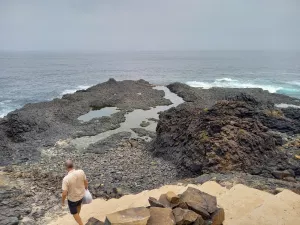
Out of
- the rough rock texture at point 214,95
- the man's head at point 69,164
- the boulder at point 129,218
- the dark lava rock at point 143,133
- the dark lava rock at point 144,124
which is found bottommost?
the dark lava rock at point 143,133

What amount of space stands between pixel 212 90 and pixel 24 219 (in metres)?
45.2

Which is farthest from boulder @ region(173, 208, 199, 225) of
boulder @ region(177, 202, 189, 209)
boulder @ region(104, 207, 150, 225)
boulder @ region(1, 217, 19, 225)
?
boulder @ region(1, 217, 19, 225)

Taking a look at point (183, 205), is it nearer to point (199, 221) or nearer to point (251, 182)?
point (199, 221)

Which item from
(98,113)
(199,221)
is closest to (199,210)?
(199,221)

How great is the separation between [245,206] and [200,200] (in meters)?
2.19

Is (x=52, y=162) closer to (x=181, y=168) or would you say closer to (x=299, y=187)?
(x=181, y=168)

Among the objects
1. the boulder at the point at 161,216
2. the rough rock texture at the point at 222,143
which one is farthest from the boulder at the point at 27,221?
the rough rock texture at the point at 222,143

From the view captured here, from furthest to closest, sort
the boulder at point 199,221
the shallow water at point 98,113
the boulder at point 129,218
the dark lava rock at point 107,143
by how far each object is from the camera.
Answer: the shallow water at point 98,113, the dark lava rock at point 107,143, the boulder at point 199,221, the boulder at point 129,218

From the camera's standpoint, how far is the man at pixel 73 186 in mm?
10102

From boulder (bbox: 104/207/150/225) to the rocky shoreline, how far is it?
5.79m

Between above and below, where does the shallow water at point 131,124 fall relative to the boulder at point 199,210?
below

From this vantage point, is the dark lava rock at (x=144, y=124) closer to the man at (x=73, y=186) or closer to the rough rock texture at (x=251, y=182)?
the rough rock texture at (x=251, y=182)

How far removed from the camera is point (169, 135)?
25.9 meters

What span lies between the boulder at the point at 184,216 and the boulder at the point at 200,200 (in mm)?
578
